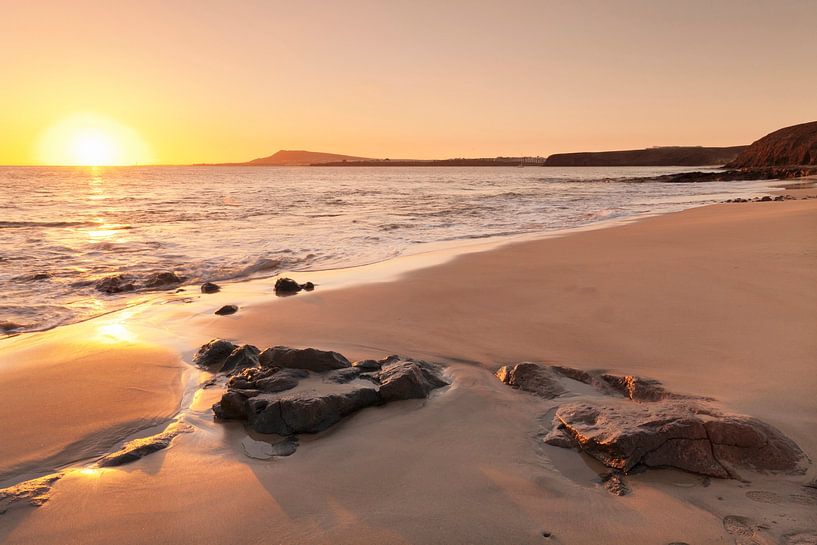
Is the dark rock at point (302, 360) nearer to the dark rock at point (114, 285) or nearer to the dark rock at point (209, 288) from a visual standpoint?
the dark rock at point (209, 288)

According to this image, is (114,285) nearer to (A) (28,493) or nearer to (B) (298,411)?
(A) (28,493)

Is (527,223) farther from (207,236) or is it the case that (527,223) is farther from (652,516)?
(652,516)

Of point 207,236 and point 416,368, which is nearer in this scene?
point 416,368

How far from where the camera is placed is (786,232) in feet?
30.9

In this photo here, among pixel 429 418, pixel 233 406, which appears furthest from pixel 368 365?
pixel 233 406

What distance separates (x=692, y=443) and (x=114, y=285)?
25.1 ft

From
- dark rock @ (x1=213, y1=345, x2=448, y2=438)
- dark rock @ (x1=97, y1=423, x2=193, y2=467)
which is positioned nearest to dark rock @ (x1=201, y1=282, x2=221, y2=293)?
dark rock @ (x1=213, y1=345, x2=448, y2=438)

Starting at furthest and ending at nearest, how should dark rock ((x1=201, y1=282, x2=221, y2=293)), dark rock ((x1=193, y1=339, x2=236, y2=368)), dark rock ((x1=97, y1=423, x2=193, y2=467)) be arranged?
dark rock ((x1=201, y1=282, x2=221, y2=293)), dark rock ((x1=193, y1=339, x2=236, y2=368)), dark rock ((x1=97, y1=423, x2=193, y2=467))

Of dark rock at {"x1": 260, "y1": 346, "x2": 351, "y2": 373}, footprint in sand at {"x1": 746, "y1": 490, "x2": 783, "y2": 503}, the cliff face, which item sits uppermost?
the cliff face

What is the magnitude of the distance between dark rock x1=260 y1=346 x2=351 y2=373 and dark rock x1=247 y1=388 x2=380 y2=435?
1.48 ft

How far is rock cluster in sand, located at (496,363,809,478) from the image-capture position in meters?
2.43

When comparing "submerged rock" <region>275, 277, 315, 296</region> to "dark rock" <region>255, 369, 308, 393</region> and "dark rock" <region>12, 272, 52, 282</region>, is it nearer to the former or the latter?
"dark rock" <region>255, 369, 308, 393</region>

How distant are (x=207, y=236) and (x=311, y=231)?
273cm

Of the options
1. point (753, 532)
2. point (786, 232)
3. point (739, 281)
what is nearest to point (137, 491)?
point (753, 532)
